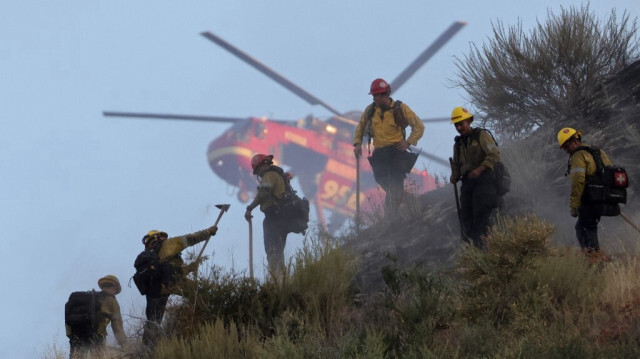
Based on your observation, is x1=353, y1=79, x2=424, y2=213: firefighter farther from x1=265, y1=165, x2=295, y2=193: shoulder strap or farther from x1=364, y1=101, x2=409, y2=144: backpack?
x1=265, y1=165, x2=295, y2=193: shoulder strap

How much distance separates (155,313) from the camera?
9766mm

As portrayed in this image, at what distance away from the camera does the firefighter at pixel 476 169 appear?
30.2 feet

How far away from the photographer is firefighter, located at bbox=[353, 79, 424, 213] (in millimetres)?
11703

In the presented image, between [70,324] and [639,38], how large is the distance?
9992 millimetres

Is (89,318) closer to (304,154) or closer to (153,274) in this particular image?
(153,274)

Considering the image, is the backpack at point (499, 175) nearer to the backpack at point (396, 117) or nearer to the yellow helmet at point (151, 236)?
the backpack at point (396, 117)

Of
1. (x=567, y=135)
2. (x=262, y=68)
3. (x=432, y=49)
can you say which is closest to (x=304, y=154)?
(x=262, y=68)

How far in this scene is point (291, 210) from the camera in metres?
12.0

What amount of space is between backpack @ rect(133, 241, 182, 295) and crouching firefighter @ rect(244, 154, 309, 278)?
217cm

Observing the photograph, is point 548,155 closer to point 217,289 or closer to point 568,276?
point 568,276

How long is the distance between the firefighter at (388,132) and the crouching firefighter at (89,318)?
4.07 metres

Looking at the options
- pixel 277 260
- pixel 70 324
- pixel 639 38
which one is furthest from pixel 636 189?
pixel 70 324

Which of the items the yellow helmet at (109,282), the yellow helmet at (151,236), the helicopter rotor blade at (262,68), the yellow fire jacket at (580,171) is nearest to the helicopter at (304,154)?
the helicopter rotor blade at (262,68)

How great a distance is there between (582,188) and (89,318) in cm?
650
